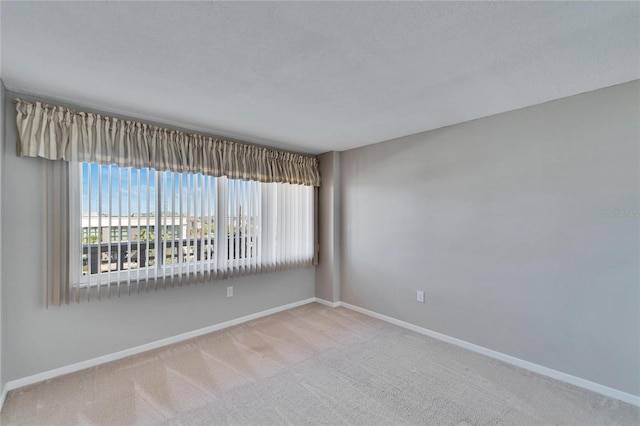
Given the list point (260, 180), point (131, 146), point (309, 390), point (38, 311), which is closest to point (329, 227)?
point (260, 180)

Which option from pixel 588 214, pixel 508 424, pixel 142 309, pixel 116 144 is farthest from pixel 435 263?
pixel 116 144

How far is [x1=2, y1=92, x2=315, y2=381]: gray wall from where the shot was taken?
Result: 7.17ft

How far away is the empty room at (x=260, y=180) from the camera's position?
1.58m

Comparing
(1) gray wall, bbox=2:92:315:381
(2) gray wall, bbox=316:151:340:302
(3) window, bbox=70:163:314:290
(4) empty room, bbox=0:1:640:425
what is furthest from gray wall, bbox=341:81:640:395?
(1) gray wall, bbox=2:92:315:381

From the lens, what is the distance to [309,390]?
2227 mm

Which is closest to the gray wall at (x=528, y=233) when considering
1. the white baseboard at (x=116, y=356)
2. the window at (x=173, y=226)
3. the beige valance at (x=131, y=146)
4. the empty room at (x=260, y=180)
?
the empty room at (x=260, y=180)

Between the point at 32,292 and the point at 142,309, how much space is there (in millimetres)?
831

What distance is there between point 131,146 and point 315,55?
1982 mm

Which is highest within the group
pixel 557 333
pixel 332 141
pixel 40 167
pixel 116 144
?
pixel 332 141

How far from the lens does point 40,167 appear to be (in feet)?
7.59

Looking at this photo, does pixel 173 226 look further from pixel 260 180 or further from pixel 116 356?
pixel 116 356

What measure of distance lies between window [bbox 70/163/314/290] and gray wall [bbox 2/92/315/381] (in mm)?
225

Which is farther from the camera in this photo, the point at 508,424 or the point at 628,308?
the point at 628,308

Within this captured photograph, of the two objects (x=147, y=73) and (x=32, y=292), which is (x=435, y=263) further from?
(x=32, y=292)
